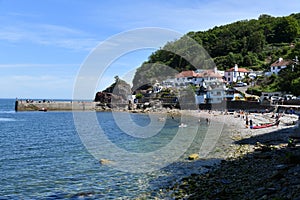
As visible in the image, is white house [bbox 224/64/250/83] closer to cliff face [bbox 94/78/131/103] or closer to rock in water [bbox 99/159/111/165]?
cliff face [bbox 94/78/131/103]

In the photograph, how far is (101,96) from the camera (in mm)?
130125

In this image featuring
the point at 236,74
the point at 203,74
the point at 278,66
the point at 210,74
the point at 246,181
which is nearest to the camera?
the point at 246,181

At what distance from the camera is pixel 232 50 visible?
147500mm

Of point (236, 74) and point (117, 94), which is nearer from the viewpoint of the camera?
point (236, 74)

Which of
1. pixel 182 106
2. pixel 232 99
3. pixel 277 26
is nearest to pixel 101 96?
pixel 182 106

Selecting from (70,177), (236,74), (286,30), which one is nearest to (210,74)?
(236,74)

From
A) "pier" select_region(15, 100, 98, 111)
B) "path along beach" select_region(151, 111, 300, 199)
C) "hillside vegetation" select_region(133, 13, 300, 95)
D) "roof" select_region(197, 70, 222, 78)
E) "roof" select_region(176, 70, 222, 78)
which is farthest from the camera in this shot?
"hillside vegetation" select_region(133, 13, 300, 95)

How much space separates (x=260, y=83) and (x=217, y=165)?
77.3 m

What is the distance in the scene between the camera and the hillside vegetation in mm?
130875

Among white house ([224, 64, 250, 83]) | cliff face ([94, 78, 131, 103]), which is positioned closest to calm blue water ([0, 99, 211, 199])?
white house ([224, 64, 250, 83])

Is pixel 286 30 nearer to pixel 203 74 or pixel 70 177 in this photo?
pixel 203 74

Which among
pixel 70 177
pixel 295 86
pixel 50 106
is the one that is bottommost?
pixel 70 177

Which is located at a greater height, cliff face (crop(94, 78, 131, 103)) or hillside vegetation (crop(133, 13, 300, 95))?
hillside vegetation (crop(133, 13, 300, 95))

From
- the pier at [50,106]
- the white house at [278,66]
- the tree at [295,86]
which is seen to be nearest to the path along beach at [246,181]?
the tree at [295,86]
